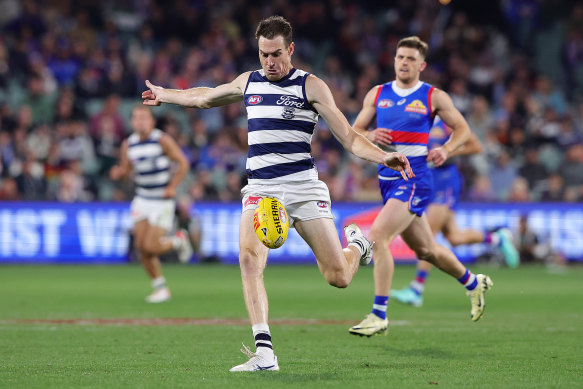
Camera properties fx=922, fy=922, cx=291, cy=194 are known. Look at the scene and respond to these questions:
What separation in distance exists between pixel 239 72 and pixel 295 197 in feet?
61.0

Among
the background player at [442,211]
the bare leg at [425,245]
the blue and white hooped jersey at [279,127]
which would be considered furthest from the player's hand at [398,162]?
the background player at [442,211]

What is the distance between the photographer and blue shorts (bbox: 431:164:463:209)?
13.4 meters

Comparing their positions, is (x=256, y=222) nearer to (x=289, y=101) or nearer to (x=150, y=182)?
(x=289, y=101)

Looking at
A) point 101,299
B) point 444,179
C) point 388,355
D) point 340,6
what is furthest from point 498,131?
point 388,355

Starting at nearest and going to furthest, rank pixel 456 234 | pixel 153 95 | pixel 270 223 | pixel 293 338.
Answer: pixel 270 223 < pixel 153 95 < pixel 293 338 < pixel 456 234

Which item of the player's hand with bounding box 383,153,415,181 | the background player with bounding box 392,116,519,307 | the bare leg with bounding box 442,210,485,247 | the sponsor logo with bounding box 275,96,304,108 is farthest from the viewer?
the bare leg with bounding box 442,210,485,247

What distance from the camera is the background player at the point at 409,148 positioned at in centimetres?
962

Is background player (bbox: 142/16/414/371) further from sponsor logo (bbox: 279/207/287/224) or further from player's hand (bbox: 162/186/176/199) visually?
player's hand (bbox: 162/186/176/199)

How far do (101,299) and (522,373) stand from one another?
7.86 meters

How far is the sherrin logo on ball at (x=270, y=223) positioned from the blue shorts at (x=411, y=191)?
2.83 m

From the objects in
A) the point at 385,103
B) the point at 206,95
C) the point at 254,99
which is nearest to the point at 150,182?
the point at 385,103

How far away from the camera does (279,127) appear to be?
24.4 ft

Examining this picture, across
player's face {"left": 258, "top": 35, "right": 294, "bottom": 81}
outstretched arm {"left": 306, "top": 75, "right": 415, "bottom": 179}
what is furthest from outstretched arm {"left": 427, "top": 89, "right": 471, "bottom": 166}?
player's face {"left": 258, "top": 35, "right": 294, "bottom": 81}

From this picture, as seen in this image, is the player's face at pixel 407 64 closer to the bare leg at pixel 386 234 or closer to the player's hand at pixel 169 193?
the bare leg at pixel 386 234
